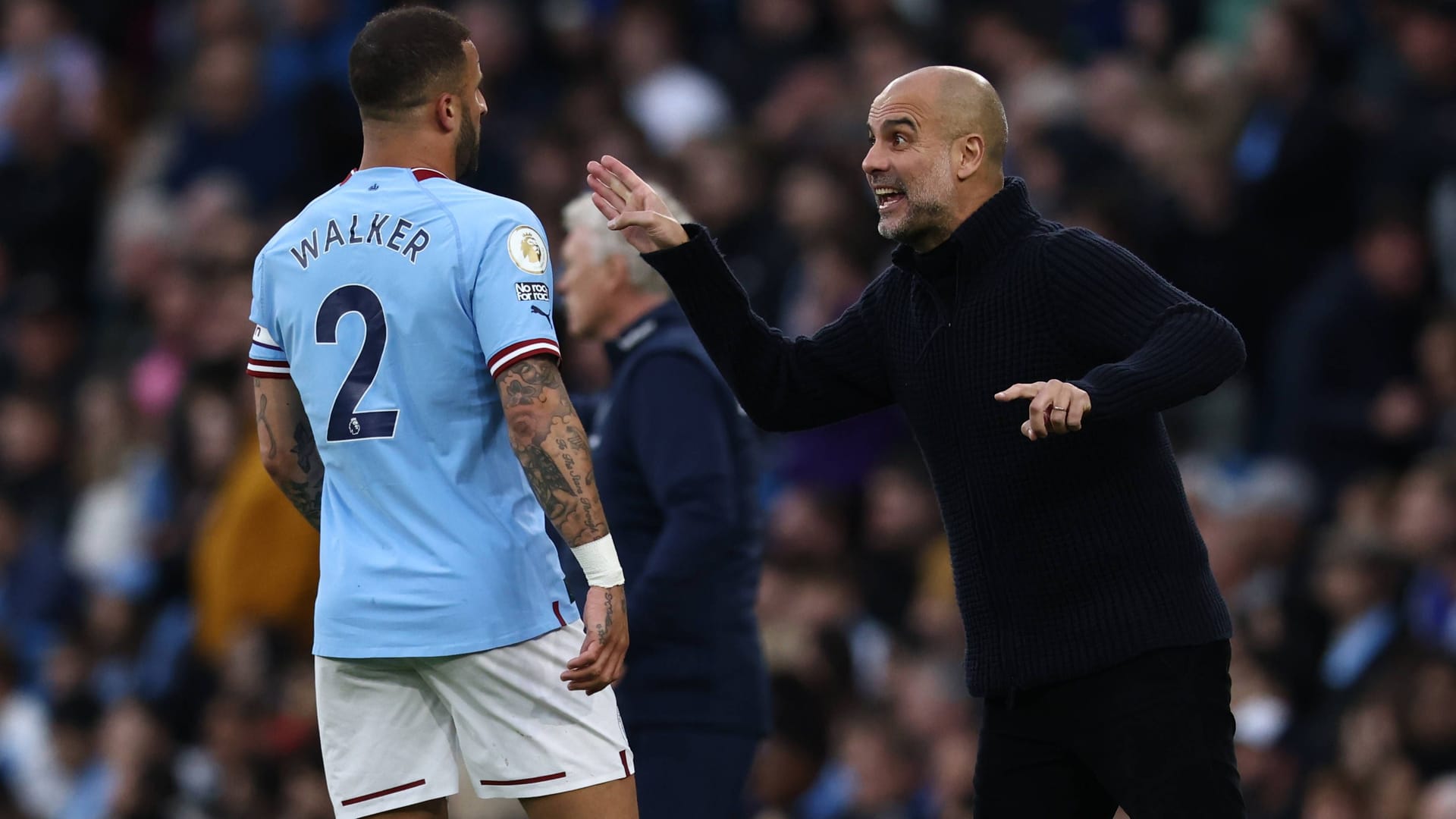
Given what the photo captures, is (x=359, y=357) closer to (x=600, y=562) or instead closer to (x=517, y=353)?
(x=517, y=353)

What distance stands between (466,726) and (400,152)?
1.25m

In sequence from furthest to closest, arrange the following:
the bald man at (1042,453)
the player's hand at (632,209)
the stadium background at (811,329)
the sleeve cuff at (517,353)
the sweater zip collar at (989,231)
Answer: the stadium background at (811,329), the player's hand at (632,209), the sweater zip collar at (989,231), the bald man at (1042,453), the sleeve cuff at (517,353)

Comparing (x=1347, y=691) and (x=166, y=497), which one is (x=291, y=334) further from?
(x=166, y=497)

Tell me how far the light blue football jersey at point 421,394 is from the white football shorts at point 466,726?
2.7 inches

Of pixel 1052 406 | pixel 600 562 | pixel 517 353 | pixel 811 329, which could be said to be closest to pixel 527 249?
pixel 517 353

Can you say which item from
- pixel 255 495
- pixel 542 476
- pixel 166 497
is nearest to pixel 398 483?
pixel 542 476

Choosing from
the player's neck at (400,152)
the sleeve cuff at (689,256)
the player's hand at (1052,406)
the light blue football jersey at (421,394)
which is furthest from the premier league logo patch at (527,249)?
the player's hand at (1052,406)

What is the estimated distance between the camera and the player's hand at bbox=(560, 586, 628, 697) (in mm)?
4535

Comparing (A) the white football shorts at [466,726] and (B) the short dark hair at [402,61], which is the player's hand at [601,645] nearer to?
(A) the white football shorts at [466,726]

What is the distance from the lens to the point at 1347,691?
25.8 ft

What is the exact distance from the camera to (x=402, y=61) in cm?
470

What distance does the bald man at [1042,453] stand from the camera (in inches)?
182

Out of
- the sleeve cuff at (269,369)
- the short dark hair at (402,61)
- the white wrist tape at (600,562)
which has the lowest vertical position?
the white wrist tape at (600,562)

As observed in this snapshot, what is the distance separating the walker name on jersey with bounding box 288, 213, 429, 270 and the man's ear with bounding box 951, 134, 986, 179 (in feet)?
3.97
